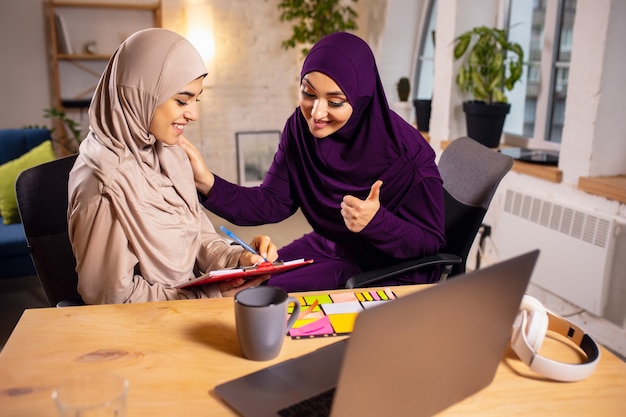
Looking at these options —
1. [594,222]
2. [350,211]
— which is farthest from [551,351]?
[594,222]

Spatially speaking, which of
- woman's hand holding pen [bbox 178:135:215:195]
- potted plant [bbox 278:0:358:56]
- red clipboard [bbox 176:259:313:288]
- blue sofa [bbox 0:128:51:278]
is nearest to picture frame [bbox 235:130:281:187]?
potted plant [bbox 278:0:358:56]

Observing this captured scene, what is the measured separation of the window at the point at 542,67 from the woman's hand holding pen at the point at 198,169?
2369 mm

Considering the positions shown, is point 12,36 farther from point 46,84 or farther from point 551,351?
point 551,351

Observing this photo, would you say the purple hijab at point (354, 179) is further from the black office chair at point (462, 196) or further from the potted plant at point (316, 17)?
the potted plant at point (316, 17)

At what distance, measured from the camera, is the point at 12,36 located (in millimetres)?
4527

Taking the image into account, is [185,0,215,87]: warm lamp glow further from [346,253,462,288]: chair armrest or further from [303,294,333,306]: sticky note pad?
[303,294,333,306]: sticky note pad

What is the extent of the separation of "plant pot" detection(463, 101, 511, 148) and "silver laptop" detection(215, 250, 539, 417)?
265cm

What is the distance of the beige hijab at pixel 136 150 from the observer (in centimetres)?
133

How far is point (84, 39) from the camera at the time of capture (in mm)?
4688

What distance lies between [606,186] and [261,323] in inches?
81.7

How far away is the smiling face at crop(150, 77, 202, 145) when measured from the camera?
1402 millimetres

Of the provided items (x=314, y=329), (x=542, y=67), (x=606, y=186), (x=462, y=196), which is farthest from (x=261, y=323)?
(x=542, y=67)

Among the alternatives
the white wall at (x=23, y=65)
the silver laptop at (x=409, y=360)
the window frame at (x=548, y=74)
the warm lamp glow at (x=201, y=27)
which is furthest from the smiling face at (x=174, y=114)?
the white wall at (x=23, y=65)

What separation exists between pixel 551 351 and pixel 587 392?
0.12 metres
